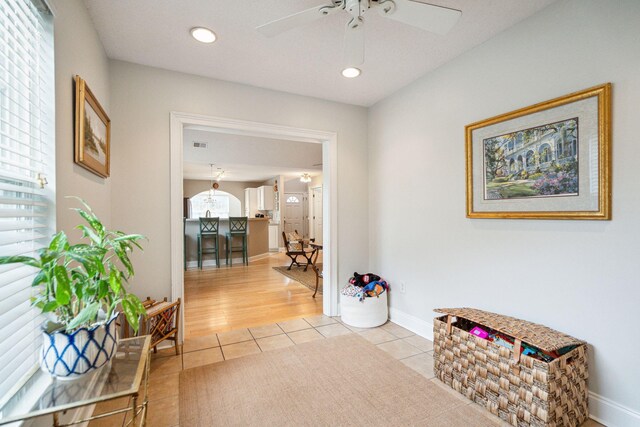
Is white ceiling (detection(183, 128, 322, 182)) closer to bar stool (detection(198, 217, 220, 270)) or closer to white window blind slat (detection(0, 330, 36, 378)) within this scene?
bar stool (detection(198, 217, 220, 270))

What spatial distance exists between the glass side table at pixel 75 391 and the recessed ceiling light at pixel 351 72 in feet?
8.23

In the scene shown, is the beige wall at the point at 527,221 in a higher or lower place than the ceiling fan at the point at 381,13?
lower

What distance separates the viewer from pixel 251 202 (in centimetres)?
1032

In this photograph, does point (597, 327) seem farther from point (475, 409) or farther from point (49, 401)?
point (49, 401)

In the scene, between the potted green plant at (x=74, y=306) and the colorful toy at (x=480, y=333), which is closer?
the potted green plant at (x=74, y=306)

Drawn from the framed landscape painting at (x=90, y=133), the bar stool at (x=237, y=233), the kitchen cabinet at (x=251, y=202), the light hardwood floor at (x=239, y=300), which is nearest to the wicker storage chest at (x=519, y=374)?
the light hardwood floor at (x=239, y=300)

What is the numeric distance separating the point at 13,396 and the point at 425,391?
80.0 inches

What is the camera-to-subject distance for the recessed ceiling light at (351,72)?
2.61m

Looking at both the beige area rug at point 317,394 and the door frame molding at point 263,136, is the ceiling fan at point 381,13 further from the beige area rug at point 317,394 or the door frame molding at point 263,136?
the beige area rug at point 317,394

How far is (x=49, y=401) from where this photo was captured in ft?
3.20

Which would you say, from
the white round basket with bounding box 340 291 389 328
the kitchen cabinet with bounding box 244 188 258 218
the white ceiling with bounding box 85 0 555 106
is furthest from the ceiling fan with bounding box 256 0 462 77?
the kitchen cabinet with bounding box 244 188 258 218

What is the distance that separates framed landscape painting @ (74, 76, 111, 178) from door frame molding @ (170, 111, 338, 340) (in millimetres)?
514

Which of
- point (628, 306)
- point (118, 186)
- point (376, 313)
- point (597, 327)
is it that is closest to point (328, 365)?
point (376, 313)

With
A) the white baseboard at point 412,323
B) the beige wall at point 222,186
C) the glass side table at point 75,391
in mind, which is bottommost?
the white baseboard at point 412,323
